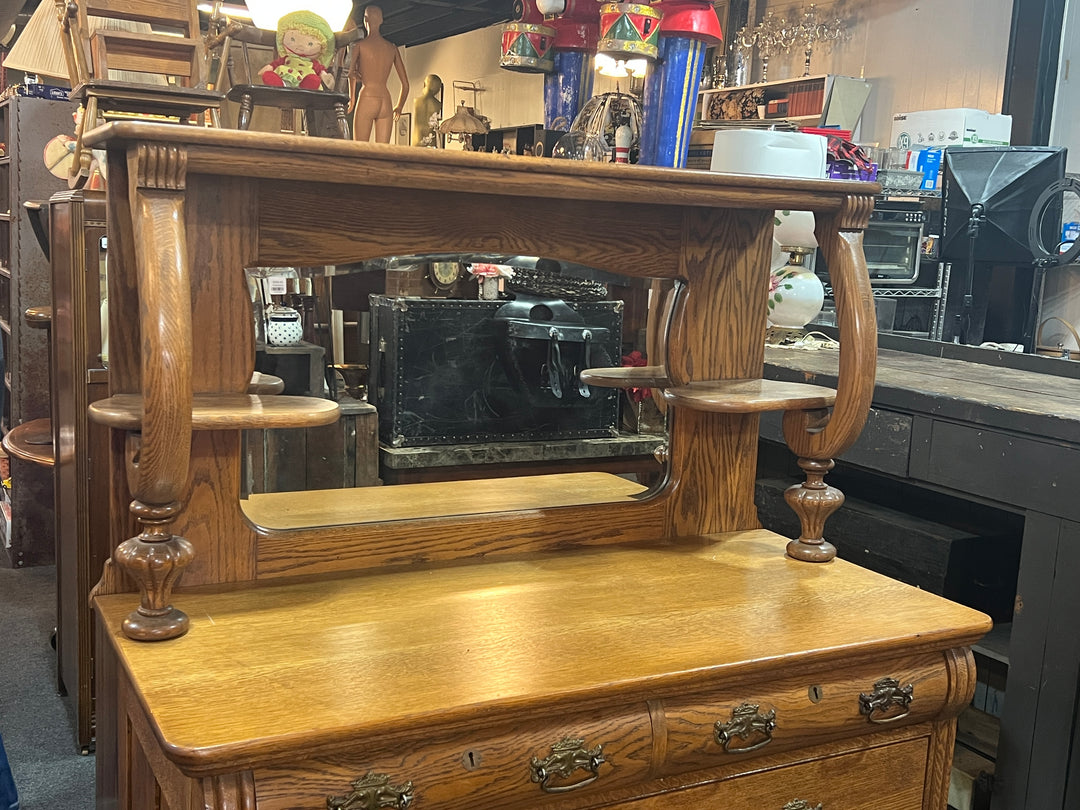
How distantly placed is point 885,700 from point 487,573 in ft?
2.16

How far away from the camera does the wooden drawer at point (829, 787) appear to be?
1.51 m

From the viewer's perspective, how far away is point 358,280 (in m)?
1.70

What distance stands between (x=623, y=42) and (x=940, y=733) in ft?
4.07

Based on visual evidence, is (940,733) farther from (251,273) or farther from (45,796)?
(45,796)

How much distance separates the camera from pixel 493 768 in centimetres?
131

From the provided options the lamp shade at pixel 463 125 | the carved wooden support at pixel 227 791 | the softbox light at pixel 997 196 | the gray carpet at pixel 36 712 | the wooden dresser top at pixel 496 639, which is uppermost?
the lamp shade at pixel 463 125

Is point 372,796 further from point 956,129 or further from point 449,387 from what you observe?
point 956,129

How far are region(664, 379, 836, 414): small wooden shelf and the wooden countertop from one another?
415 millimetres

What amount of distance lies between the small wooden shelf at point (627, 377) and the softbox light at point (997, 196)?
1872 millimetres

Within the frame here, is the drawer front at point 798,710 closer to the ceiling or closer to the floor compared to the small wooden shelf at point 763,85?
closer to the floor

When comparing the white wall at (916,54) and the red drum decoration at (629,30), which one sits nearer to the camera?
the red drum decoration at (629,30)

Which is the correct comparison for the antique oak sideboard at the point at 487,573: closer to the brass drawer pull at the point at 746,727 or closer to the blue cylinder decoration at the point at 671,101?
the brass drawer pull at the point at 746,727

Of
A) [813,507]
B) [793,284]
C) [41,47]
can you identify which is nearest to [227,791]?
[813,507]

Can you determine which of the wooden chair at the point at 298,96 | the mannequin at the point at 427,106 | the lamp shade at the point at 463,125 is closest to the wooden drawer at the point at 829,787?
the wooden chair at the point at 298,96
